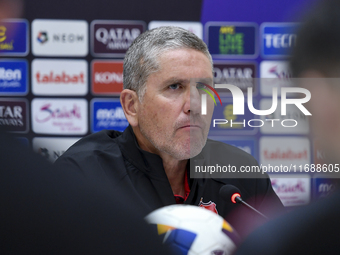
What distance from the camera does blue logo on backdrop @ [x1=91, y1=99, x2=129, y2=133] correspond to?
2211 millimetres

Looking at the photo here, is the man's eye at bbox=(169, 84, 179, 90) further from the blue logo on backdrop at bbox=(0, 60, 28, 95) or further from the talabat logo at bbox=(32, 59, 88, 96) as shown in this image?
the blue logo on backdrop at bbox=(0, 60, 28, 95)

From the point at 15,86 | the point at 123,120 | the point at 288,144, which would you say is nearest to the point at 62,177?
the point at 123,120

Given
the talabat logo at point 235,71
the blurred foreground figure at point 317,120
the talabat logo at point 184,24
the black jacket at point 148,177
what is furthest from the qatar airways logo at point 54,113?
the blurred foreground figure at point 317,120

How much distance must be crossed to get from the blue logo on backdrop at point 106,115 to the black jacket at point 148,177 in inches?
41.5

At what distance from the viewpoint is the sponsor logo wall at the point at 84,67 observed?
2154 mm

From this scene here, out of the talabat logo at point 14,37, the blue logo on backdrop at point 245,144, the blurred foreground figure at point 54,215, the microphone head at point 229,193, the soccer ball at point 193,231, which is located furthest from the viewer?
the blue logo on backdrop at point 245,144

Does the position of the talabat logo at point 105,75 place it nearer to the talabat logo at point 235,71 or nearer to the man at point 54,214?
the talabat logo at point 235,71

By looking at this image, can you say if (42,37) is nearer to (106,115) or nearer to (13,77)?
(13,77)

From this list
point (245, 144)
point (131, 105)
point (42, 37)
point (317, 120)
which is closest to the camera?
point (317, 120)

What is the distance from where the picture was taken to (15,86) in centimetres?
217

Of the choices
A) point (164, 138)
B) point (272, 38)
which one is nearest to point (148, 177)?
point (164, 138)

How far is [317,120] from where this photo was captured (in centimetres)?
36

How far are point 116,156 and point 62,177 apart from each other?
821mm

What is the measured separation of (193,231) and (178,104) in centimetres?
64
